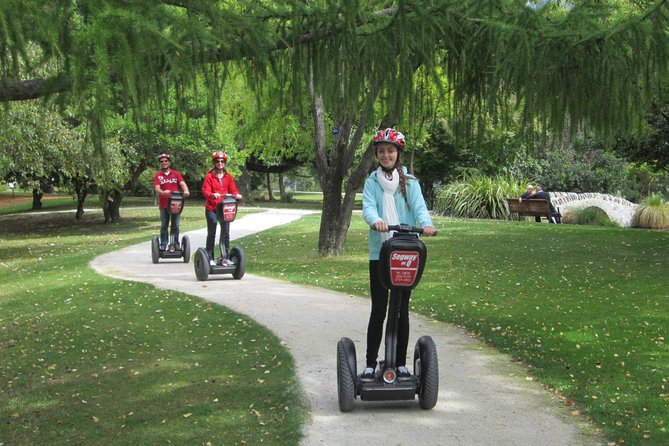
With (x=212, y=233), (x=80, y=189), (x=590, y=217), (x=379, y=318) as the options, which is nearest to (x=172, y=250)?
(x=212, y=233)

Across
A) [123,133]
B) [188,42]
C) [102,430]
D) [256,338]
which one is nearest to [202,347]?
[256,338]

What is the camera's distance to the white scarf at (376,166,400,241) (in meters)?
5.54

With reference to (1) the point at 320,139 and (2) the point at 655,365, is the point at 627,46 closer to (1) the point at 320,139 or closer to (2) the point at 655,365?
(2) the point at 655,365

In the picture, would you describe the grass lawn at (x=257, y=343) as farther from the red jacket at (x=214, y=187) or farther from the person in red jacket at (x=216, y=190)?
the red jacket at (x=214, y=187)

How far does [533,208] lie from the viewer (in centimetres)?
2525

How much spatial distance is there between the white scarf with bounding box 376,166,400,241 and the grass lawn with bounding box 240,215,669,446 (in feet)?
6.48

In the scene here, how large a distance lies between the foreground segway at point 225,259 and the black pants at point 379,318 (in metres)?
6.85

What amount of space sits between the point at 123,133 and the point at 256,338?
1817cm

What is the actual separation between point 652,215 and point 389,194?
22.5 meters

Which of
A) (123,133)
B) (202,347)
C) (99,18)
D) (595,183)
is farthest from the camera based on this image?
(595,183)

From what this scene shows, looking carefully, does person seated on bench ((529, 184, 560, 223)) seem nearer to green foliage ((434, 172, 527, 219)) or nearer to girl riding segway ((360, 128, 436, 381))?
green foliage ((434, 172, 527, 219))

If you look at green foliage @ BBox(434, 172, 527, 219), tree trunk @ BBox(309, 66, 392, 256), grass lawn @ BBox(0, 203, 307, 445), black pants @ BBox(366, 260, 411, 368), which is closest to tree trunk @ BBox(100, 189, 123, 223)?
green foliage @ BBox(434, 172, 527, 219)

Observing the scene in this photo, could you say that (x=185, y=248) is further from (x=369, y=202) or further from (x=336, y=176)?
(x=369, y=202)

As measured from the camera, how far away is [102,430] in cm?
539
